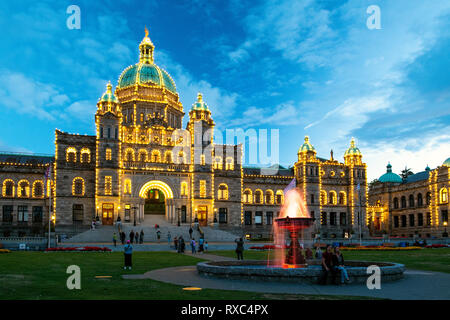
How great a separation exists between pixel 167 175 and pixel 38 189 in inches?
850

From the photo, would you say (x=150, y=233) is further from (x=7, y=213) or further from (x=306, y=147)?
(x=306, y=147)

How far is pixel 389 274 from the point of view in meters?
20.3

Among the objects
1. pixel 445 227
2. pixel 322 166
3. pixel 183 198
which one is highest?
pixel 322 166

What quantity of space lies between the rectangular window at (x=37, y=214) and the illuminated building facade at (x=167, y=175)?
101 cm

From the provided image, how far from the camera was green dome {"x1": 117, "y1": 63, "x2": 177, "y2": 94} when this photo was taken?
Result: 84.6 m

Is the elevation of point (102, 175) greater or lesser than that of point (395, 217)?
greater

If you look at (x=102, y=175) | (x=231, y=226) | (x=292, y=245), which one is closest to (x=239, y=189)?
(x=231, y=226)

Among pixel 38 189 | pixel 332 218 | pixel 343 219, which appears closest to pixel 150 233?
pixel 38 189

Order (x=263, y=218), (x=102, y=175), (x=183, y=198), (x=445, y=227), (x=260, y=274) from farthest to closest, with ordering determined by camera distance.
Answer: (x=263, y=218) → (x=445, y=227) → (x=183, y=198) → (x=102, y=175) → (x=260, y=274)

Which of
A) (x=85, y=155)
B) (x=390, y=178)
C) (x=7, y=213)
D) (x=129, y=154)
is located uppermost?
(x=129, y=154)

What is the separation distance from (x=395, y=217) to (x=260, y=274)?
3252 inches

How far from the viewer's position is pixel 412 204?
90.1 meters

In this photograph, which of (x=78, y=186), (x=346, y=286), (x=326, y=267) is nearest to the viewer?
(x=346, y=286)
